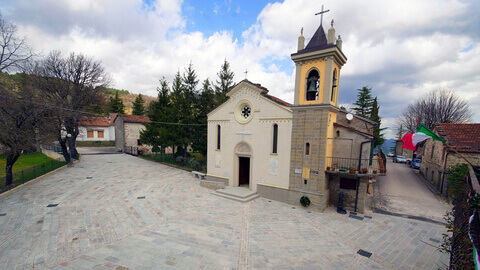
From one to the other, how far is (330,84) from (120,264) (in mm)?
12110

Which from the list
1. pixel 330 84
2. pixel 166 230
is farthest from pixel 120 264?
pixel 330 84

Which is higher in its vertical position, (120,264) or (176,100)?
(176,100)

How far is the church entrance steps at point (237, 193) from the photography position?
12.3 metres

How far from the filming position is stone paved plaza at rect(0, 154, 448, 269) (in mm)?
6492

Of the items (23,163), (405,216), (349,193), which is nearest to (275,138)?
(349,193)

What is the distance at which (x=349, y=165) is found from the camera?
1131 cm

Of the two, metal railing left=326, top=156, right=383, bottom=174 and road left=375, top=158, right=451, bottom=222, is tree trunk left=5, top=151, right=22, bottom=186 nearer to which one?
metal railing left=326, top=156, right=383, bottom=174

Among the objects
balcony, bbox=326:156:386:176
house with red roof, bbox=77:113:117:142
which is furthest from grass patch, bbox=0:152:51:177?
balcony, bbox=326:156:386:176

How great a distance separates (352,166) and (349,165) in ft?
0.54

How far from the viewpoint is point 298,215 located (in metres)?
10.5

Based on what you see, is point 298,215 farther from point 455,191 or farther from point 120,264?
point 120,264

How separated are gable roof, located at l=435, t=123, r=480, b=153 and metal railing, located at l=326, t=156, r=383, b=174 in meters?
7.69

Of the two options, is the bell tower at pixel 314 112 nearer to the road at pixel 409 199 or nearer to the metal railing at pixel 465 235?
the road at pixel 409 199

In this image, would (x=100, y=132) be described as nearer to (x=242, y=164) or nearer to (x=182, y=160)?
(x=182, y=160)
